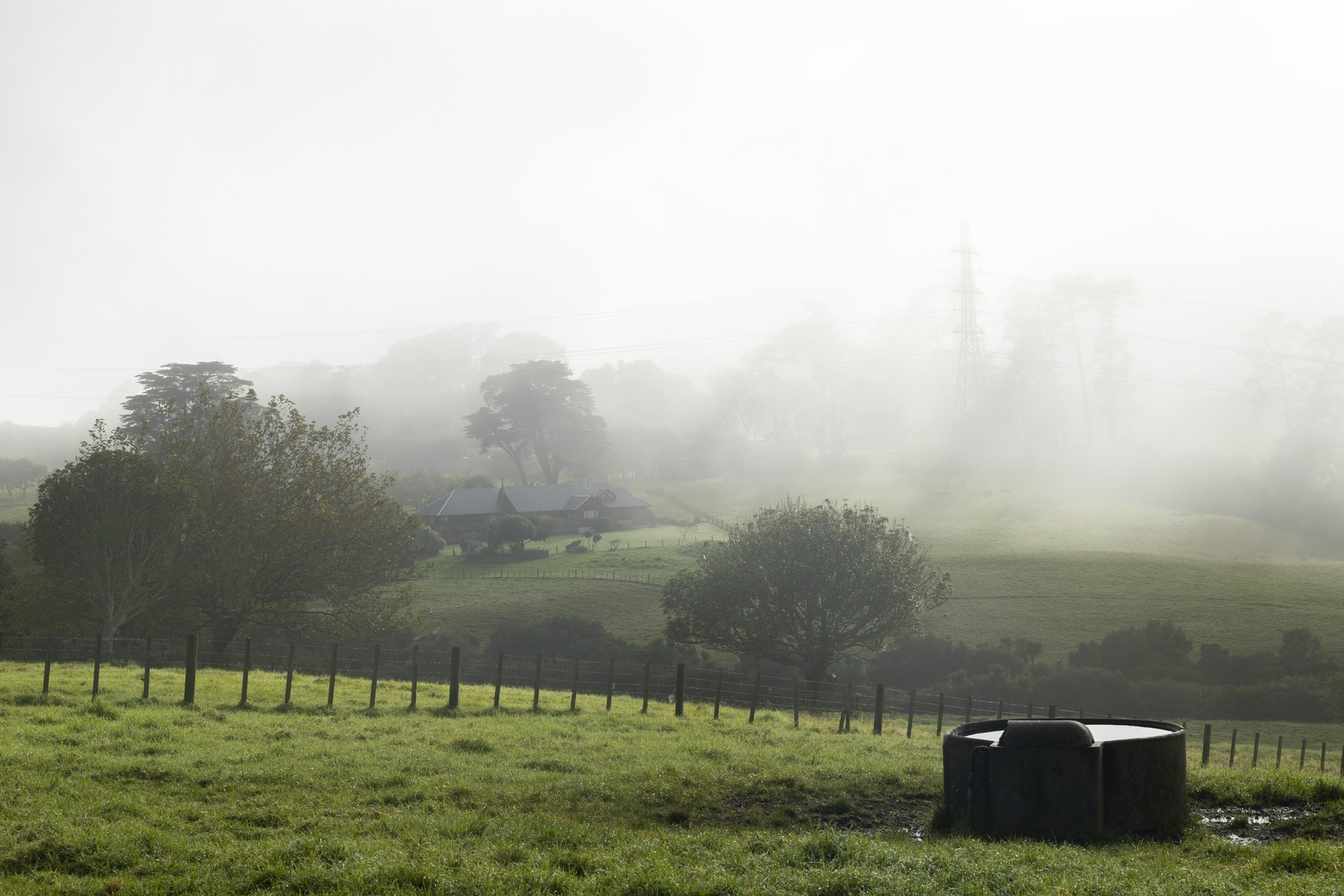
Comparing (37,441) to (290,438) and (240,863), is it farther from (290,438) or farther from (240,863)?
(240,863)

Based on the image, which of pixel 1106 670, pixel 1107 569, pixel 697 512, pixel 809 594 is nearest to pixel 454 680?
pixel 809 594

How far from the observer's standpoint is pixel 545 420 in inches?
5000

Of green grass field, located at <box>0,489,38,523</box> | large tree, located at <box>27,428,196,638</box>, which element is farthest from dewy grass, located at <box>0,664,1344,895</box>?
green grass field, located at <box>0,489,38,523</box>

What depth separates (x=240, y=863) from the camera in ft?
31.0

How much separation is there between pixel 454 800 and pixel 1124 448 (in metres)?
128

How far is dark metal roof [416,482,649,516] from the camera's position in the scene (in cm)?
10600

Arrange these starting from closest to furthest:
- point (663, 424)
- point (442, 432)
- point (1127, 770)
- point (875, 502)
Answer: point (1127, 770), point (875, 502), point (663, 424), point (442, 432)

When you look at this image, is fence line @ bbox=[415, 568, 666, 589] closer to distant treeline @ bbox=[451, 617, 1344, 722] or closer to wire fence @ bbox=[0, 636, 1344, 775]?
distant treeline @ bbox=[451, 617, 1344, 722]

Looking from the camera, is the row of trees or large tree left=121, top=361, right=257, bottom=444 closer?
the row of trees

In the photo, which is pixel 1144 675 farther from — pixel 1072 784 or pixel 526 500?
pixel 526 500

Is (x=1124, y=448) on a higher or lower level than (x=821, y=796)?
higher

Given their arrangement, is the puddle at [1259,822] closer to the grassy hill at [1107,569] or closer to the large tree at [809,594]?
the large tree at [809,594]

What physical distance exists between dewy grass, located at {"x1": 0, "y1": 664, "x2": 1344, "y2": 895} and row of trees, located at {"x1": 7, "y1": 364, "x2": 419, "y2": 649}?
18.6 meters

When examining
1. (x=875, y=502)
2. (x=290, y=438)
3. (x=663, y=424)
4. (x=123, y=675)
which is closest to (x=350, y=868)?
(x=123, y=675)
